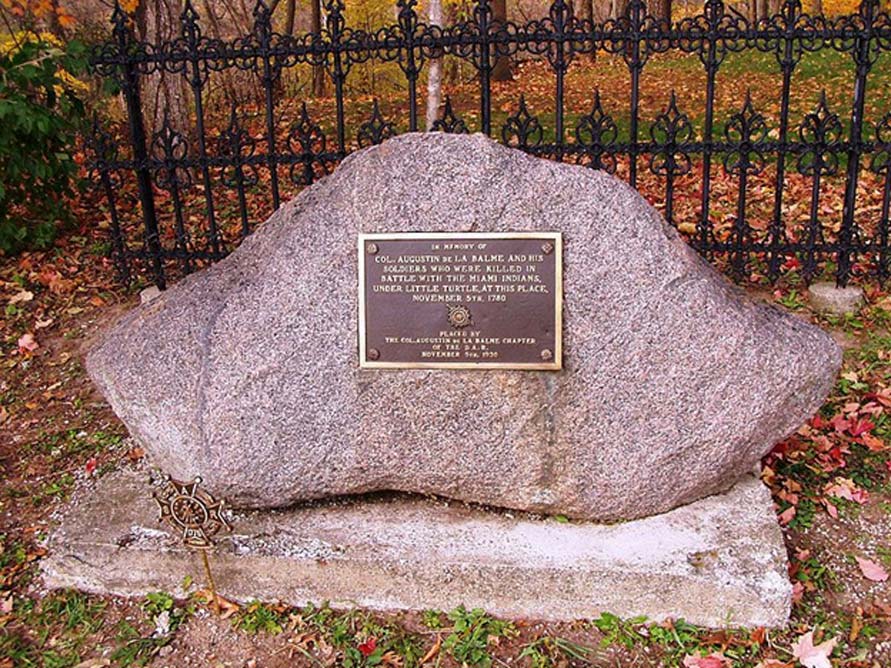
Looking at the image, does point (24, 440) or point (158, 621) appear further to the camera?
point (24, 440)

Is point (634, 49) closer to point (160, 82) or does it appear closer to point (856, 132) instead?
point (856, 132)

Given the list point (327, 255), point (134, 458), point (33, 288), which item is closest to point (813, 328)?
point (327, 255)

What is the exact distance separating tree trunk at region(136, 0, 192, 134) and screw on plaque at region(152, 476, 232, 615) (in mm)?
5135

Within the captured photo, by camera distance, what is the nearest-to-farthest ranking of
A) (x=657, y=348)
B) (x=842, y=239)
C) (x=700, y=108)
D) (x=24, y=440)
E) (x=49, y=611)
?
(x=657, y=348)
(x=49, y=611)
(x=24, y=440)
(x=842, y=239)
(x=700, y=108)

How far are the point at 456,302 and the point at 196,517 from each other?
1285mm

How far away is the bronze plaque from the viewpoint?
11.2ft

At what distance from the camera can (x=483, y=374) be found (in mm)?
3445

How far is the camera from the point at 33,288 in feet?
21.6

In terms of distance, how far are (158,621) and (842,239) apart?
15.1ft

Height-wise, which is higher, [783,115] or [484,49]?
[484,49]

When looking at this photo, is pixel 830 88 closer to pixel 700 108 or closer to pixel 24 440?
pixel 700 108

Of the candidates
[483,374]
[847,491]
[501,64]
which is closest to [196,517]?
[483,374]

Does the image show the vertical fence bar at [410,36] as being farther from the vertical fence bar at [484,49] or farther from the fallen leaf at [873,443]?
the fallen leaf at [873,443]

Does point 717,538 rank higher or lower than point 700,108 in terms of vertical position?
lower
